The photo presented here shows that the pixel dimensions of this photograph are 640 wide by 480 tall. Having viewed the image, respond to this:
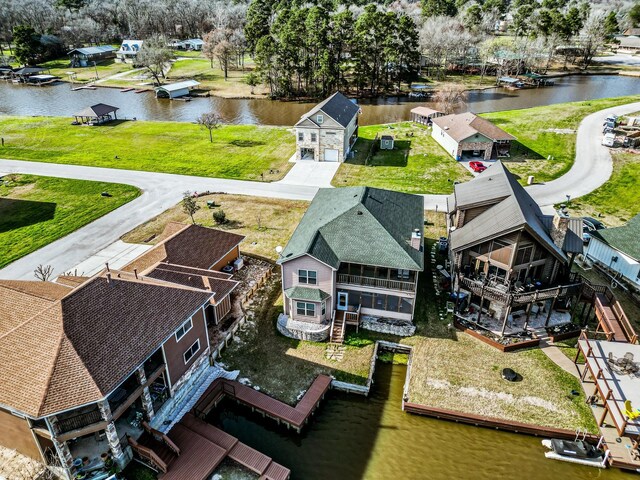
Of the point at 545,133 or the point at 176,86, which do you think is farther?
the point at 176,86

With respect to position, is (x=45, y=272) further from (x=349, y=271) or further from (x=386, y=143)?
(x=386, y=143)

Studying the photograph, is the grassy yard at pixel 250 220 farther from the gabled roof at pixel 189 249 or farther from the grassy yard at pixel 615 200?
the grassy yard at pixel 615 200

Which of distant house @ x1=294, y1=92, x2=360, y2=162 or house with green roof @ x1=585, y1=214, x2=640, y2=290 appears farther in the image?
distant house @ x1=294, y1=92, x2=360, y2=162

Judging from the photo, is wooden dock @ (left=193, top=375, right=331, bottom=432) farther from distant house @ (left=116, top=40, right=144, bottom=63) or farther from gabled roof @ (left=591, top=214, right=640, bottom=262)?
distant house @ (left=116, top=40, right=144, bottom=63)

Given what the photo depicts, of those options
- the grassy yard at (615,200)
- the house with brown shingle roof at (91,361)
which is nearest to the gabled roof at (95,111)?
the house with brown shingle roof at (91,361)

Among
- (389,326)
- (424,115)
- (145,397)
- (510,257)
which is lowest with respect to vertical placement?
(389,326)

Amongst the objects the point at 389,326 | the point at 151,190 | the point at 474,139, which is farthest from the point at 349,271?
the point at 474,139

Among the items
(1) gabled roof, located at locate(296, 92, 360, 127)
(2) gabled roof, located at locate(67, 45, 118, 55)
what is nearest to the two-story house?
(1) gabled roof, located at locate(296, 92, 360, 127)
